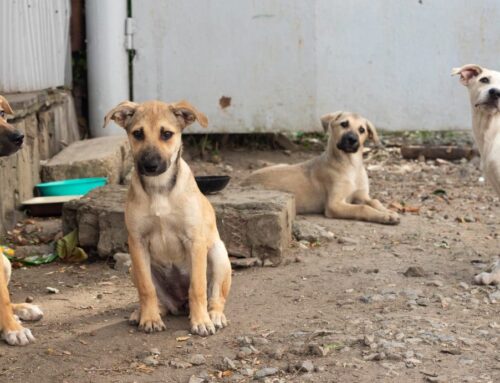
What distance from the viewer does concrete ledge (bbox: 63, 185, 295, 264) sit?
6.91 m

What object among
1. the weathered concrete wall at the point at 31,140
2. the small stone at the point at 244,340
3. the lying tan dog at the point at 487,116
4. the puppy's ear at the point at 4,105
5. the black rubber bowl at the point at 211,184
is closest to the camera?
the small stone at the point at 244,340

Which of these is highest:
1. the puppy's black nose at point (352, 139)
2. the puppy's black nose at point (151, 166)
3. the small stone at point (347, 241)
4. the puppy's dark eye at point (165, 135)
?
the puppy's dark eye at point (165, 135)

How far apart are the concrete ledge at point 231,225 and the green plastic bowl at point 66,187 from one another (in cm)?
117

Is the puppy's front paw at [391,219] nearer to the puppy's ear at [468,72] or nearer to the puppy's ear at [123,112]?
the puppy's ear at [468,72]

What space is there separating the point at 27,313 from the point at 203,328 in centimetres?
117

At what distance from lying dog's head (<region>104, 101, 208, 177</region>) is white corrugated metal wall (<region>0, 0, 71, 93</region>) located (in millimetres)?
3584

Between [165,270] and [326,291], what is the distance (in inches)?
48.6

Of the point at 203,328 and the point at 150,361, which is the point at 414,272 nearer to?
the point at 203,328

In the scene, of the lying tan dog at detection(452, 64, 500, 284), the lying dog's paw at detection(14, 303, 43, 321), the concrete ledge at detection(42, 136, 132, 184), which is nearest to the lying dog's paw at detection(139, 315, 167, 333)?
the lying dog's paw at detection(14, 303, 43, 321)

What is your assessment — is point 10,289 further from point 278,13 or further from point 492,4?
point 492,4

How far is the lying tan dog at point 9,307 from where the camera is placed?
16.6 feet

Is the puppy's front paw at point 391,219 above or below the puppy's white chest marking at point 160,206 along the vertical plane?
below

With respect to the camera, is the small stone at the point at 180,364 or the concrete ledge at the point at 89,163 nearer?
the small stone at the point at 180,364

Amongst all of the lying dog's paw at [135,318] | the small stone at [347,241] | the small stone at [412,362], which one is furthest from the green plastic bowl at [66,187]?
the small stone at [412,362]
